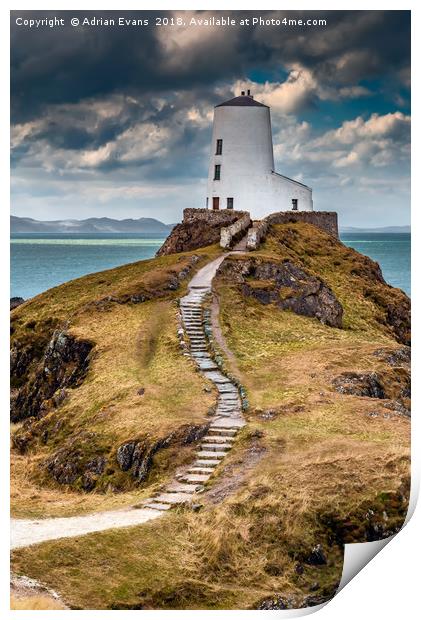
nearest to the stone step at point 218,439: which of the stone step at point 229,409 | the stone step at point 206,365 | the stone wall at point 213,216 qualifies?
the stone step at point 229,409

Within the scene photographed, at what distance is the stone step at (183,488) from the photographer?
87.3 ft

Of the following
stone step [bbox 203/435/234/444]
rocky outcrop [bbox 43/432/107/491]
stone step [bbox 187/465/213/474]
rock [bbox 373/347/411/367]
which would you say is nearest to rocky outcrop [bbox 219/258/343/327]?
rock [bbox 373/347/411/367]

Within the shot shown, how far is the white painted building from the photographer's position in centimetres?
5447

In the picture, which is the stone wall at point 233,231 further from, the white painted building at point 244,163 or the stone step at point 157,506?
the stone step at point 157,506

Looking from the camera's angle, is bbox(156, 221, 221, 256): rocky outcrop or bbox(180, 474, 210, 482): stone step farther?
bbox(156, 221, 221, 256): rocky outcrop

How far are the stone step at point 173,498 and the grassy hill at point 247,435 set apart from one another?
0.66 m

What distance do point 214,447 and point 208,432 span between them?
94 centimetres

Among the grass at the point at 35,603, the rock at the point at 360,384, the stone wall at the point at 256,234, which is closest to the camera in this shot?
the grass at the point at 35,603

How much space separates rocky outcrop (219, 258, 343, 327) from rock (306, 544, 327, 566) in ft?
66.7

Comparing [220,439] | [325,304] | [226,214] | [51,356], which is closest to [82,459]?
[220,439]

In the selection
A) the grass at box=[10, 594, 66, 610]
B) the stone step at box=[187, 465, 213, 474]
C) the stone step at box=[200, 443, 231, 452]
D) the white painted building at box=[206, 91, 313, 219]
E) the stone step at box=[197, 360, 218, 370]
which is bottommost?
the grass at box=[10, 594, 66, 610]

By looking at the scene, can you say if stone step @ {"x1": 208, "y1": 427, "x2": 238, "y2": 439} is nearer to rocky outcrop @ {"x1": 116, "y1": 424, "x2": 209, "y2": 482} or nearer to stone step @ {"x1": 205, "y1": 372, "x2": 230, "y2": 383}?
rocky outcrop @ {"x1": 116, "y1": 424, "x2": 209, "y2": 482}

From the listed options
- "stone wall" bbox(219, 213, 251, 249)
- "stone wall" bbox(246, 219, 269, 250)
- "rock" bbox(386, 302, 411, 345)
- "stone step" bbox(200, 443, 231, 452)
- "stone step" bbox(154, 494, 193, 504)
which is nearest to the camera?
"stone step" bbox(154, 494, 193, 504)

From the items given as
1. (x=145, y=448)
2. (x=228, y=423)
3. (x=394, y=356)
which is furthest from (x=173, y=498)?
(x=394, y=356)
